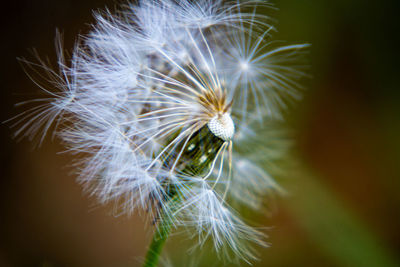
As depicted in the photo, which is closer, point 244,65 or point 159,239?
point 159,239

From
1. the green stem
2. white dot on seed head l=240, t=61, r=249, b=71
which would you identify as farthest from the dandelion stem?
white dot on seed head l=240, t=61, r=249, b=71

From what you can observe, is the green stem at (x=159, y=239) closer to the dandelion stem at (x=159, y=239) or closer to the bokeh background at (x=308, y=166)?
the dandelion stem at (x=159, y=239)

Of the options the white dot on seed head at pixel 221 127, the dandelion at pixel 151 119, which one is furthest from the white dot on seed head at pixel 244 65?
the white dot on seed head at pixel 221 127

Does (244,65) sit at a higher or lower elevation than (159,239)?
higher

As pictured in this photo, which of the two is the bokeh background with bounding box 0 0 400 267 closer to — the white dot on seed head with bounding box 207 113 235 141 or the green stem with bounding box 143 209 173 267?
the green stem with bounding box 143 209 173 267

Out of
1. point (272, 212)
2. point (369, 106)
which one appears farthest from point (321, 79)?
point (272, 212)

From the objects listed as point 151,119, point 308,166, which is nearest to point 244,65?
point 151,119

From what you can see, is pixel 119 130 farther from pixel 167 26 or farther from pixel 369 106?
pixel 369 106

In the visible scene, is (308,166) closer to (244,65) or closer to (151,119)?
(244,65)
